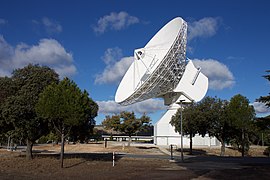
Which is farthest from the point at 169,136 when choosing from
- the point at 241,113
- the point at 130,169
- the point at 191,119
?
the point at 130,169

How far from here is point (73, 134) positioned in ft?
91.8

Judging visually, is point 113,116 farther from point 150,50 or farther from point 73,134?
point 73,134

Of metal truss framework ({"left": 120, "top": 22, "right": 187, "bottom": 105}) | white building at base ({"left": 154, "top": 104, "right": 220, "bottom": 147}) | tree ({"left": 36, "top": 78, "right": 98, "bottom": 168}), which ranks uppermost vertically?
metal truss framework ({"left": 120, "top": 22, "right": 187, "bottom": 105})

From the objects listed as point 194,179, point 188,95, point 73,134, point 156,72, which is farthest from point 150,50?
point 194,179

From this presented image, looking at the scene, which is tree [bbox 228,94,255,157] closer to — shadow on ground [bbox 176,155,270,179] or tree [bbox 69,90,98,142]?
shadow on ground [bbox 176,155,270,179]

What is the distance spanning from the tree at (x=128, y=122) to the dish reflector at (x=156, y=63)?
1454 centimetres

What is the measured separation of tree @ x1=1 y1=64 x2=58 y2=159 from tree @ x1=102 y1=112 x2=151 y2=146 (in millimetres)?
31339

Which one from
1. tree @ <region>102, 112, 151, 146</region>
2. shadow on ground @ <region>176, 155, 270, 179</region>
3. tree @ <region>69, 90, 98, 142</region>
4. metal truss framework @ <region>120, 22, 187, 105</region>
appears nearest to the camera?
shadow on ground @ <region>176, 155, 270, 179</region>

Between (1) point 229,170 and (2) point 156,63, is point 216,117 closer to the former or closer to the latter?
(2) point 156,63

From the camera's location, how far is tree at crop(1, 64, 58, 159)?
24250mm

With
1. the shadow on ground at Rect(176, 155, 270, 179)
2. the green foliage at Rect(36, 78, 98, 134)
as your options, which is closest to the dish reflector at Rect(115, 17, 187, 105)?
the shadow on ground at Rect(176, 155, 270, 179)

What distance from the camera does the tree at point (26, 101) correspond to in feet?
79.6

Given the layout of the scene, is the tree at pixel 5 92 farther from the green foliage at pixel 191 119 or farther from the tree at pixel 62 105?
the green foliage at pixel 191 119

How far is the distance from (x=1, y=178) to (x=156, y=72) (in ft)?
90.6
